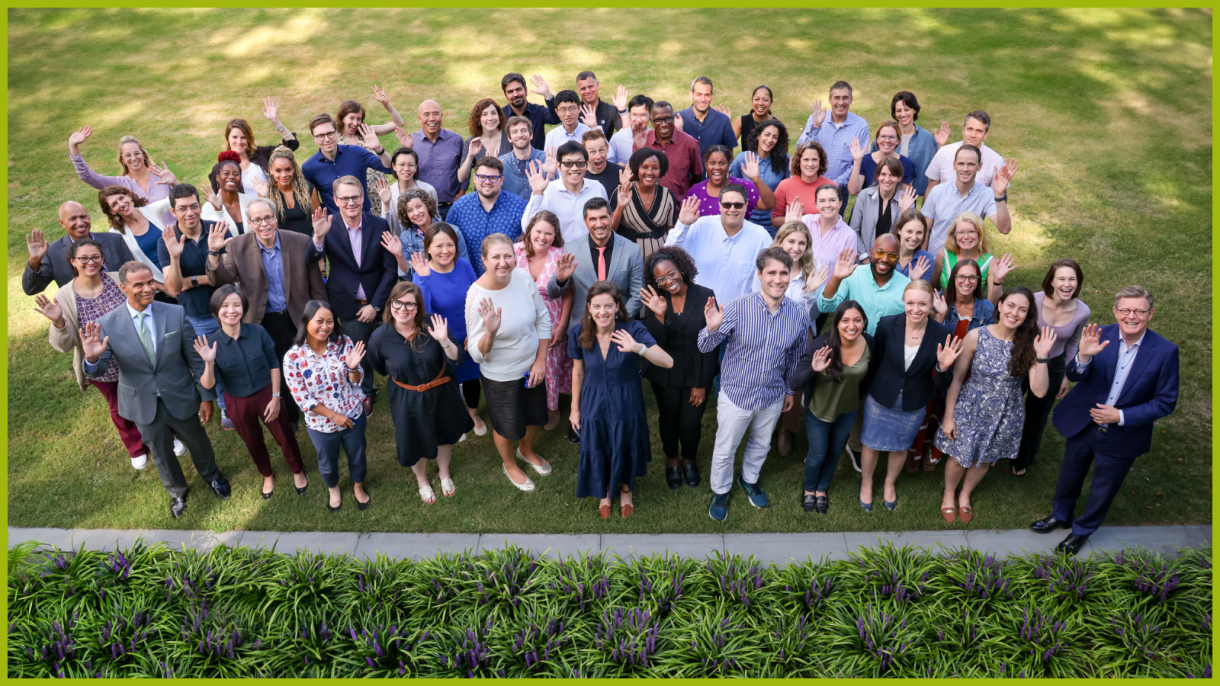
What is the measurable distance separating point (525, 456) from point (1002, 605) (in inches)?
163

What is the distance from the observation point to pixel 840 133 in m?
9.12

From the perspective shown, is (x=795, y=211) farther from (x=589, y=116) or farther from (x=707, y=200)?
(x=589, y=116)

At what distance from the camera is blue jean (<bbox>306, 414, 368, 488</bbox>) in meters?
6.38

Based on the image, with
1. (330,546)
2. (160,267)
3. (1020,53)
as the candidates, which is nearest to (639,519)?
(330,546)

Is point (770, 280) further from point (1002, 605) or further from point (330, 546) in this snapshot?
point (330, 546)

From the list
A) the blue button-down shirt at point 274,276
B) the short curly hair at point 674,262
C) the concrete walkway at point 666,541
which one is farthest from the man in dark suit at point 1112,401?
the blue button-down shirt at point 274,276

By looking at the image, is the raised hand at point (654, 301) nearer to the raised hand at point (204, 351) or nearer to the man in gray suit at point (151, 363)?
the raised hand at point (204, 351)

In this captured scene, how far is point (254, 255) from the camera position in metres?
6.77

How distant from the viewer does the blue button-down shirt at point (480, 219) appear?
7.30 metres

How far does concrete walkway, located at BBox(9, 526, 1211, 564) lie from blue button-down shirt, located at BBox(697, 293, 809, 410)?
1.25 m

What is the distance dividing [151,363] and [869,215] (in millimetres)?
6699

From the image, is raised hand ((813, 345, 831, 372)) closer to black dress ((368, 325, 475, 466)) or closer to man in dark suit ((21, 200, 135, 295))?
black dress ((368, 325, 475, 466))

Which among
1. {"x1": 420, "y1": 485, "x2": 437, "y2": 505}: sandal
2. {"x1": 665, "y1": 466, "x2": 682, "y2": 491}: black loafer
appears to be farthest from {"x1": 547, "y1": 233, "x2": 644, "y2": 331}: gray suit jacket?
{"x1": 420, "y1": 485, "x2": 437, "y2": 505}: sandal

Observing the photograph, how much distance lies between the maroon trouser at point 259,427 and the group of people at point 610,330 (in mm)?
24
